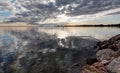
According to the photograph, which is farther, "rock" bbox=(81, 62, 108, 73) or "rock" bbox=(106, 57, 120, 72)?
"rock" bbox=(106, 57, 120, 72)

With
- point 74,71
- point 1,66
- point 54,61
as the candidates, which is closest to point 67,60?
point 54,61

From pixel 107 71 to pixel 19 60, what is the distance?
55.7 feet

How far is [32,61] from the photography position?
3644 cm

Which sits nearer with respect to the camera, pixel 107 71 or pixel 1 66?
pixel 107 71

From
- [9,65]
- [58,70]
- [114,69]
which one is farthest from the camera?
[9,65]

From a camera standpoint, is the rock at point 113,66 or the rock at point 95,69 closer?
the rock at point 95,69

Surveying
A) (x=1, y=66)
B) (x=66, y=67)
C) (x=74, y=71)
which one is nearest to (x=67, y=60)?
(x=66, y=67)

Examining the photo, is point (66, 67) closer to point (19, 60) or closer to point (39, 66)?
point (39, 66)

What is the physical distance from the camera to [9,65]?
3369 cm

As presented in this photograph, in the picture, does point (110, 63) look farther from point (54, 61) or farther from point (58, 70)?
point (54, 61)

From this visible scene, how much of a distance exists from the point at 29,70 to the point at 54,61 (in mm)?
6223

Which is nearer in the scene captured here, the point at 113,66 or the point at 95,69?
the point at 95,69

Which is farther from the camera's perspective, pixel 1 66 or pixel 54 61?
pixel 54 61

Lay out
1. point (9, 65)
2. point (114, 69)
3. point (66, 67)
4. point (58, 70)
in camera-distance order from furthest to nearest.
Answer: point (9, 65) → point (66, 67) → point (58, 70) → point (114, 69)
